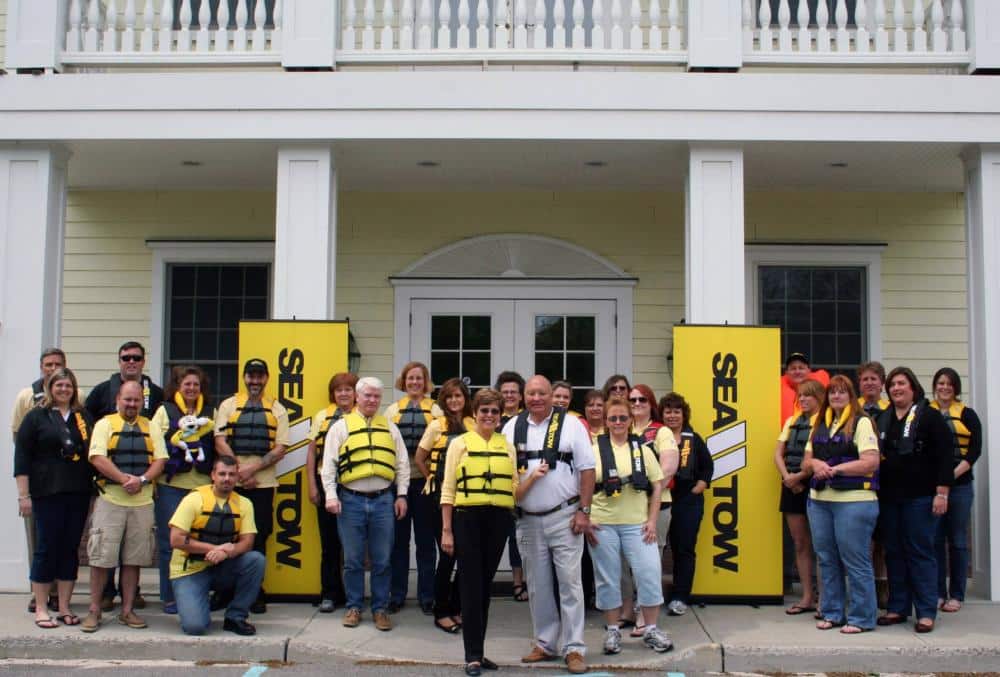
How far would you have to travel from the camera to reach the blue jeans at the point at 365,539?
728cm

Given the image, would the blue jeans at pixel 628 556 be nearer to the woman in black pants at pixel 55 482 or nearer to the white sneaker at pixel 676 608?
the white sneaker at pixel 676 608

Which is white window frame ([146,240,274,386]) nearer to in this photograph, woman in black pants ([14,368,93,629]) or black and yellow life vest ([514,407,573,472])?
woman in black pants ([14,368,93,629])

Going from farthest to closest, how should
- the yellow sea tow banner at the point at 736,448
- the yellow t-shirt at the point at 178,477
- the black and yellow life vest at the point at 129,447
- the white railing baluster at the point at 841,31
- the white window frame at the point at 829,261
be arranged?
the white window frame at the point at 829,261, the white railing baluster at the point at 841,31, the yellow sea tow banner at the point at 736,448, the yellow t-shirt at the point at 178,477, the black and yellow life vest at the point at 129,447

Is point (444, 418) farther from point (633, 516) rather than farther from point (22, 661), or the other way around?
point (22, 661)

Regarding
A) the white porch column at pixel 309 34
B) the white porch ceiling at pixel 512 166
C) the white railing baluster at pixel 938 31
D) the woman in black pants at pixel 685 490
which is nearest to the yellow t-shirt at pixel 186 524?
the woman in black pants at pixel 685 490

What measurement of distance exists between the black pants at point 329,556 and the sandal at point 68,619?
5.52 feet

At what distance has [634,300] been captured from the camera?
10820mm

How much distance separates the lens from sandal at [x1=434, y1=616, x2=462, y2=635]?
23.8 ft

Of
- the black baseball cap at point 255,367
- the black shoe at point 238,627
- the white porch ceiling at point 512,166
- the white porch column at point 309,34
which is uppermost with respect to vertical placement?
the white porch column at point 309,34

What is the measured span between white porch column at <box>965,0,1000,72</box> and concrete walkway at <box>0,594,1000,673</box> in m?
4.56

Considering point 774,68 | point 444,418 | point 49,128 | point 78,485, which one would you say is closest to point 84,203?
point 49,128

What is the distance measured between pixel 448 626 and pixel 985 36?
254 inches

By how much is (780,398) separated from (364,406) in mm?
3212

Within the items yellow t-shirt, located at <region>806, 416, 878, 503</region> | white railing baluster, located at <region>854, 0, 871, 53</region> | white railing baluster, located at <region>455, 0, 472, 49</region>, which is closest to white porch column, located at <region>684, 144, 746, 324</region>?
white railing baluster, located at <region>854, 0, 871, 53</region>
